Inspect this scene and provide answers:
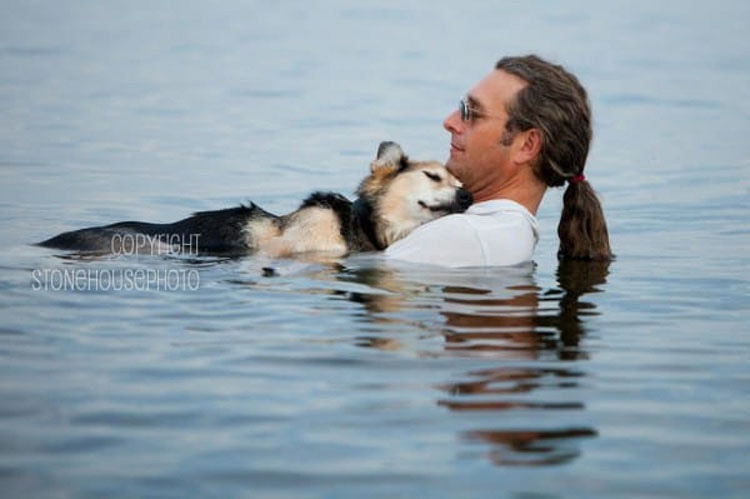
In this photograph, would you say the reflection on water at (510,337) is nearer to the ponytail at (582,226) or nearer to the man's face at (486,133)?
the ponytail at (582,226)

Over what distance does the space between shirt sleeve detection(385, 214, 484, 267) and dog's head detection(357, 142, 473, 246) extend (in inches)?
15.8

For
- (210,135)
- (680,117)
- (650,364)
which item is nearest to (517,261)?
(650,364)

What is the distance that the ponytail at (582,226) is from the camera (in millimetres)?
7734

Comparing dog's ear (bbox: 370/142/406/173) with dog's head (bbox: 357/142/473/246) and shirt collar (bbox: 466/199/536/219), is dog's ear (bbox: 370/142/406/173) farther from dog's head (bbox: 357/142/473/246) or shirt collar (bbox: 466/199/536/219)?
shirt collar (bbox: 466/199/536/219)

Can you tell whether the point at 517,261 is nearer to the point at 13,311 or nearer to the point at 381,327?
the point at 381,327

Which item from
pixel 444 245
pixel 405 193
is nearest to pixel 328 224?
pixel 405 193

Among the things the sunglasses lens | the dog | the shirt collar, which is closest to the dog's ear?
the dog

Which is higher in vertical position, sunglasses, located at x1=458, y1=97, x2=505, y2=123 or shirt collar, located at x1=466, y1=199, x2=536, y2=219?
sunglasses, located at x1=458, y1=97, x2=505, y2=123

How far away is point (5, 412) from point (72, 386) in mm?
414

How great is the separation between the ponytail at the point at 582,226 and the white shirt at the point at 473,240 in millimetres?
480

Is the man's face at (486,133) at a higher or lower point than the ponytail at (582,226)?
higher

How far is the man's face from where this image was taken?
751 centimetres

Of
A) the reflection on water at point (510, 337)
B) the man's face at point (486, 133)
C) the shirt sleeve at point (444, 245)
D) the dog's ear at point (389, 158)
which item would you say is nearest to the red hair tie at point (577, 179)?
the man's face at point (486, 133)

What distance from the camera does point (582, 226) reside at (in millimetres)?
8023
